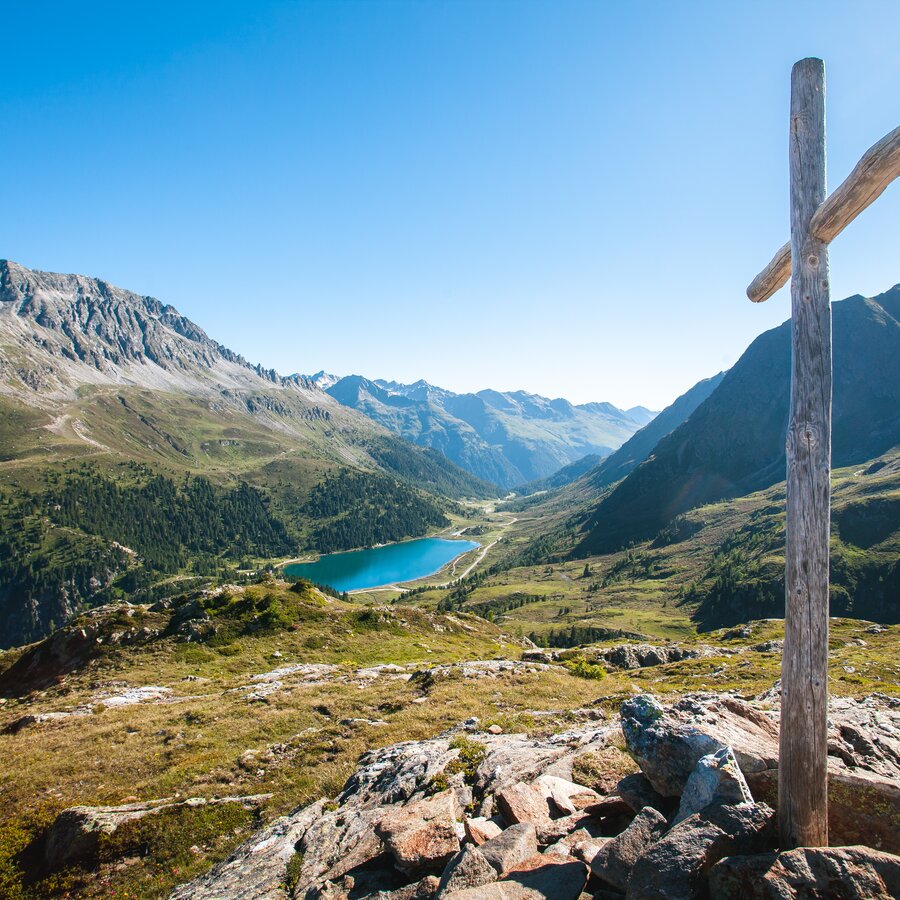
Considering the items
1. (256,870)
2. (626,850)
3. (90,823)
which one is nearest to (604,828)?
(626,850)

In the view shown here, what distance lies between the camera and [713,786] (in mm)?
9148

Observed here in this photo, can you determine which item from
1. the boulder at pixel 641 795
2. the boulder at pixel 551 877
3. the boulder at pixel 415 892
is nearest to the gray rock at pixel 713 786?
the boulder at pixel 641 795

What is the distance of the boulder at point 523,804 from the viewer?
1111 cm

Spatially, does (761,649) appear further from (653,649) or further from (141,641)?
(141,641)

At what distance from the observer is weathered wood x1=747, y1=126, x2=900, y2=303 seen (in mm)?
8211

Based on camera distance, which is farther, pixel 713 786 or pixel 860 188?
pixel 713 786

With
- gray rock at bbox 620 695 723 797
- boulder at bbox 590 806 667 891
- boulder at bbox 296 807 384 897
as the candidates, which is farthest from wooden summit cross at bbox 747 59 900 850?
boulder at bbox 296 807 384 897

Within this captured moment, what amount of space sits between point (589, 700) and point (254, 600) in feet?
114

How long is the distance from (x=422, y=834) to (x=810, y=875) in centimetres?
724

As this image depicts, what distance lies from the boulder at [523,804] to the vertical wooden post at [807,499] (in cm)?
488

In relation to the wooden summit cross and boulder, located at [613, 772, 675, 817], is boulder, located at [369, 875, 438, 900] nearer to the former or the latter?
boulder, located at [613, 772, 675, 817]

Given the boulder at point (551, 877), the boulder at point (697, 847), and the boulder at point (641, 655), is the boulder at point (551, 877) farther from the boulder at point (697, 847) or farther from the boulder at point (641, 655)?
the boulder at point (641, 655)

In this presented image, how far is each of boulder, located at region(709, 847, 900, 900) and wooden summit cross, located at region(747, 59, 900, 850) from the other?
1056 millimetres

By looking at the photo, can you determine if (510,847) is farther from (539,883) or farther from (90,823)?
(90,823)
